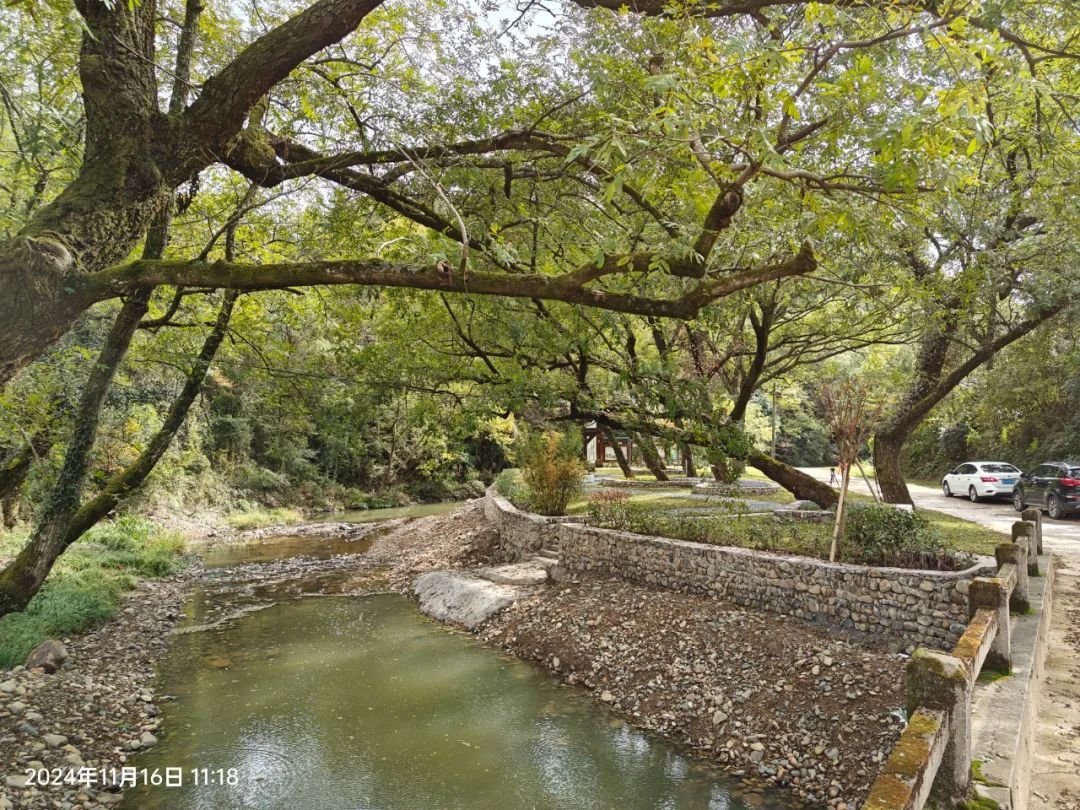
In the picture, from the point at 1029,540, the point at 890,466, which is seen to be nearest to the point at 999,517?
the point at 890,466

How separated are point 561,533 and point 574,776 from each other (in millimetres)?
6441

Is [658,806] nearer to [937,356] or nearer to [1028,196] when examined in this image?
[1028,196]

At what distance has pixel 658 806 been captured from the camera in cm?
553

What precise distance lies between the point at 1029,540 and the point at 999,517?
1060cm

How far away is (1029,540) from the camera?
7.80 meters

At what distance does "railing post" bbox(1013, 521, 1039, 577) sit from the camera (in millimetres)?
7185

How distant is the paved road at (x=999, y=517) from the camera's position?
12.1 meters

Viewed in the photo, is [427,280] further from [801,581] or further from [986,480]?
[986,480]

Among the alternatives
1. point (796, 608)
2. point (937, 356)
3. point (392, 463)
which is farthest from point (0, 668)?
point (392, 463)

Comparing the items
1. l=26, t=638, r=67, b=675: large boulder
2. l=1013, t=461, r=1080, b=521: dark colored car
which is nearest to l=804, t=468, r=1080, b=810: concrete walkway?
l=1013, t=461, r=1080, b=521: dark colored car

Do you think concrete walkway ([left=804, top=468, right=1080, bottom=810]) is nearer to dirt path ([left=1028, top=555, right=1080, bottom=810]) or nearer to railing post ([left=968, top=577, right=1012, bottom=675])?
dirt path ([left=1028, top=555, right=1080, bottom=810])

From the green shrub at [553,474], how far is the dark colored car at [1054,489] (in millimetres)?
12307

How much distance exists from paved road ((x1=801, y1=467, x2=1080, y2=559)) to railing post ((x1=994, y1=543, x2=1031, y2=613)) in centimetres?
610

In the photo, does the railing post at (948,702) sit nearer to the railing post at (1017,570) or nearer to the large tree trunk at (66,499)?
the railing post at (1017,570)
